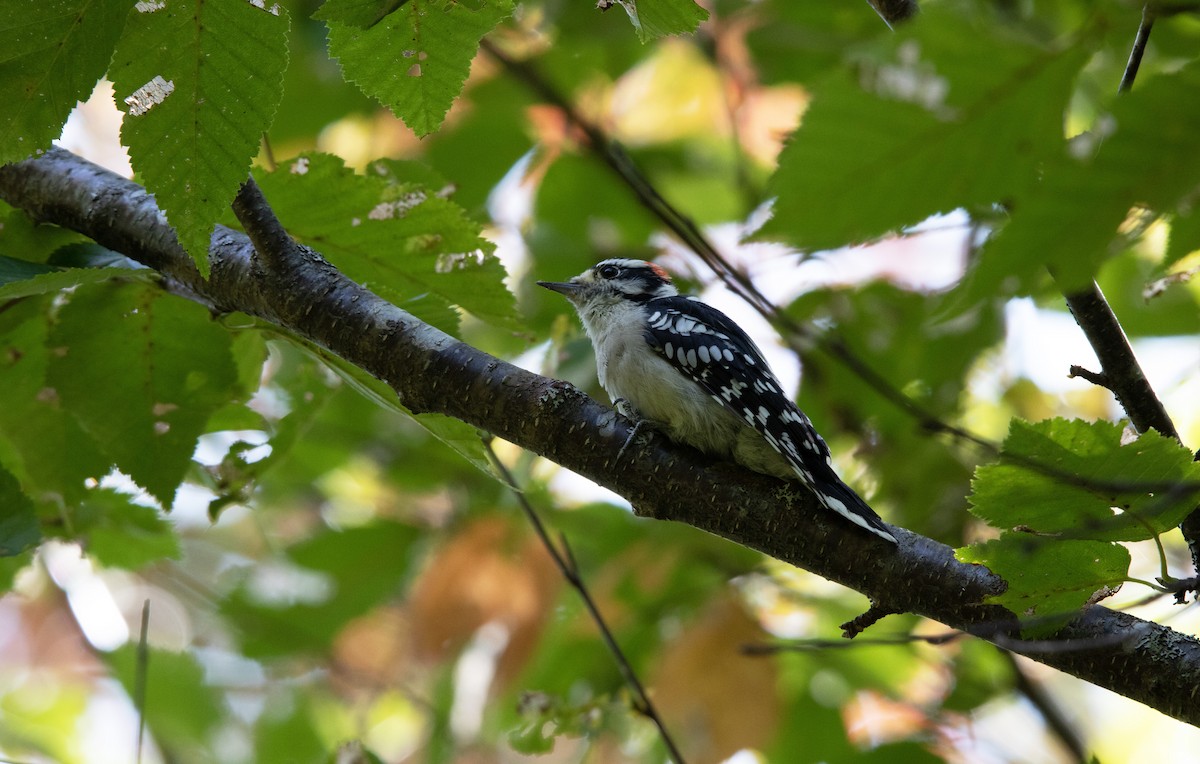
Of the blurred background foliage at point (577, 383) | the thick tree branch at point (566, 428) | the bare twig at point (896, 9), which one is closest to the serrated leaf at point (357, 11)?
the blurred background foliage at point (577, 383)

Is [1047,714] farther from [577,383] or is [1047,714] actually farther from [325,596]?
[325,596]

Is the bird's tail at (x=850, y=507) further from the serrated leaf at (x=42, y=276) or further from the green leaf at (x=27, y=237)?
the green leaf at (x=27, y=237)

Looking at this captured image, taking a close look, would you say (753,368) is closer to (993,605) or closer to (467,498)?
(993,605)

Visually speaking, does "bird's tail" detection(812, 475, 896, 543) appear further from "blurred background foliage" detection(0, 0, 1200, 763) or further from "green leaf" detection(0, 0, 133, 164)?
"green leaf" detection(0, 0, 133, 164)

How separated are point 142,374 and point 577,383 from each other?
1.93m

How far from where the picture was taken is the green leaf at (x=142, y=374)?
2.55m

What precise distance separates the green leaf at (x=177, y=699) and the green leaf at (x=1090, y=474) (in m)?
4.94

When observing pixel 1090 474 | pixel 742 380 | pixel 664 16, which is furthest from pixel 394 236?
Result: pixel 1090 474

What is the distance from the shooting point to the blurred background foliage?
3.92 feet

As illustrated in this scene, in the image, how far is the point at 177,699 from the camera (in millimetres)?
5750

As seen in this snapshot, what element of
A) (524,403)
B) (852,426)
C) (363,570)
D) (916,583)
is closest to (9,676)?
(363,570)

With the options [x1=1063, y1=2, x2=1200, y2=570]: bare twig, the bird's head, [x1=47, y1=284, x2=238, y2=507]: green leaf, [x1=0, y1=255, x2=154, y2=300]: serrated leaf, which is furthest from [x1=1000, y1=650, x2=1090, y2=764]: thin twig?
[x1=0, y1=255, x2=154, y2=300]: serrated leaf

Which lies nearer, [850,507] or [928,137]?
[928,137]

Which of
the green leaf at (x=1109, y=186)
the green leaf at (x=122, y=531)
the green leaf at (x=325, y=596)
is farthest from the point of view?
the green leaf at (x=325, y=596)
